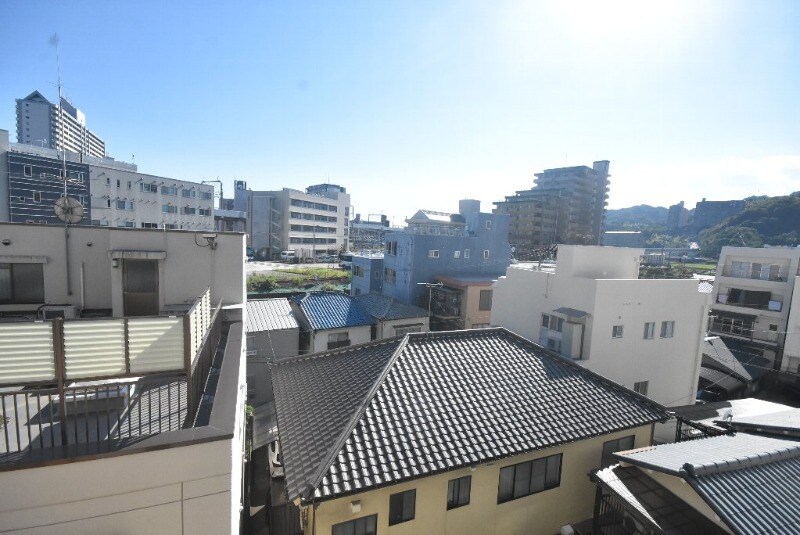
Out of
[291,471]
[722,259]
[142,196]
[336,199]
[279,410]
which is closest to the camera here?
[291,471]

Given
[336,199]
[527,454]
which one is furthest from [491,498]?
[336,199]

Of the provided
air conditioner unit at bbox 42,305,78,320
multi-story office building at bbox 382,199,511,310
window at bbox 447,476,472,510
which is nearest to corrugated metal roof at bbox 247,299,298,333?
air conditioner unit at bbox 42,305,78,320

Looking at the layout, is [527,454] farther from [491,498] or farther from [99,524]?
[99,524]

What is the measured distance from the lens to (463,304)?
2542 centimetres

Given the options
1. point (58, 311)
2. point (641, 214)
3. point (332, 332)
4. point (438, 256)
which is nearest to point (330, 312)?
point (332, 332)

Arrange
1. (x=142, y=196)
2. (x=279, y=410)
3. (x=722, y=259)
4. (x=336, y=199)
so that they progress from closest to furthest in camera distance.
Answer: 1. (x=279, y=410)
2. (x=722, y=259)
3. (x=142, y=196)
4. (x=336, y=199)

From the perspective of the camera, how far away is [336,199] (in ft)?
274

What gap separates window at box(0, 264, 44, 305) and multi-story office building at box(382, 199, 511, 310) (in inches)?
784

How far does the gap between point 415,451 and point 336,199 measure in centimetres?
8012

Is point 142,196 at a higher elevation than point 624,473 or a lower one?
higher

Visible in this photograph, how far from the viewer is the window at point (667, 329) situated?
53.9 feet

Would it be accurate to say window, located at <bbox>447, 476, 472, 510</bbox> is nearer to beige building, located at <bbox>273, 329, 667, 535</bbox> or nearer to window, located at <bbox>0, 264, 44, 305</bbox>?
beige building, located at <bbox>273, 329, 667, 535</bbox>

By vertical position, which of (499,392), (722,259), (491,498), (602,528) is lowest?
(602,528)

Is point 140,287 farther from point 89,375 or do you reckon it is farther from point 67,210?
point 89,375
